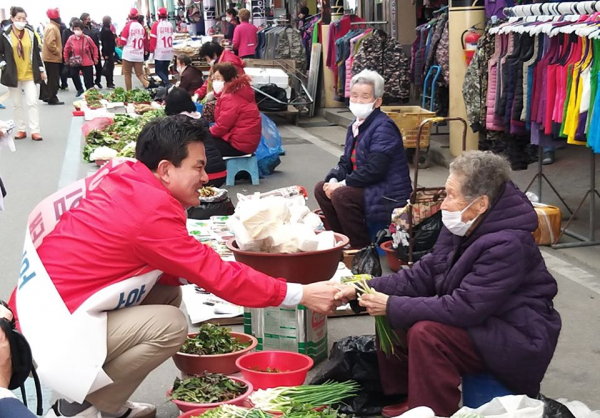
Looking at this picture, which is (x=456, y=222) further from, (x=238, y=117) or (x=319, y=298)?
(x=238, y=117)

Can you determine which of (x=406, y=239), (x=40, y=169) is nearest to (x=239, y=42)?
(x=40, y=169)

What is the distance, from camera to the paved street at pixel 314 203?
4.79 metres

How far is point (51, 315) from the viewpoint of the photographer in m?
3.65

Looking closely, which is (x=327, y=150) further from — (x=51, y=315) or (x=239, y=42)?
(x=51, y=315)

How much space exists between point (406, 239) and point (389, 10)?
36.1 feet

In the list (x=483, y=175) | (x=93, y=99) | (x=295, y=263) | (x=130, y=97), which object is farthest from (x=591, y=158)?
(x=93, y=99)

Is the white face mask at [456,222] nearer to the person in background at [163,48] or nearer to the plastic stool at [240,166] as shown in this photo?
the plastic stool at [240,166]

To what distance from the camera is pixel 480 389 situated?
3.88m

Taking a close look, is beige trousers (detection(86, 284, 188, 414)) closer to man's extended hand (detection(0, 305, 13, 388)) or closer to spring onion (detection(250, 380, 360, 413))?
spring onion (detection(250, 380, 360, 413))

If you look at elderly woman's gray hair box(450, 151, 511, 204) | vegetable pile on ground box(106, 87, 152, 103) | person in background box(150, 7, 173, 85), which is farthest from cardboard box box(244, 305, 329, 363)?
person in background box(150, 7, 173, 85)

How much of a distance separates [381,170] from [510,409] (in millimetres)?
3613

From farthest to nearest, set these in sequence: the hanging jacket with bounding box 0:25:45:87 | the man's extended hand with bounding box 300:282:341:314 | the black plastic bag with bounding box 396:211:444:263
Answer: the hanging jacket with bounding box 0:25:45:87 < the black plastic bag with bounding box 396:211:444:263 < the man's extended hand with bounding box 300:282:341:314

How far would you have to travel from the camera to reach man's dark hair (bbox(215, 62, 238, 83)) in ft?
31.6

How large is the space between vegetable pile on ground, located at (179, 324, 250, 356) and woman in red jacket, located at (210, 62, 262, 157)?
17.5 feet
